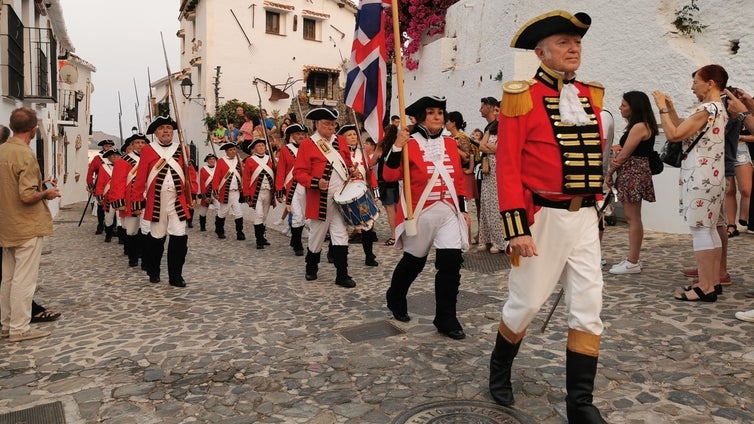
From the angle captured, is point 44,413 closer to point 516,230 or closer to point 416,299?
point 516,230

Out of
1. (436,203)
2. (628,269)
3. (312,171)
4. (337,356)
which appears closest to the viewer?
(337,356)

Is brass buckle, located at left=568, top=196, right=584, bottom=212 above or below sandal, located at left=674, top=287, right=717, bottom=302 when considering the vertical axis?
above

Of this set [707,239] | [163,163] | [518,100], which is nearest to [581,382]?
[518,100]

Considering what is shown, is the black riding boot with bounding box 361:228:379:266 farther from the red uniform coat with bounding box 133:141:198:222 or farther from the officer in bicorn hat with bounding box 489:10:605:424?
the officer in bicorn hat with bounding box 489:10:605:424

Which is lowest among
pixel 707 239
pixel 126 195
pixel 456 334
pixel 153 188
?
pixel 456 334

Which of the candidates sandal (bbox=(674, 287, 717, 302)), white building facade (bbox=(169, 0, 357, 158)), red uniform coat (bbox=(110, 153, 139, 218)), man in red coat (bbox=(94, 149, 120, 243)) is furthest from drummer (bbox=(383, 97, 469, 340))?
white building facade (bbox=(169, 0, 357, 158))

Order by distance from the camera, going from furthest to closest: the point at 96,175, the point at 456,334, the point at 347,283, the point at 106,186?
the point at 96,175, the point at 106,186, the point at 347,283, the point at 456,334

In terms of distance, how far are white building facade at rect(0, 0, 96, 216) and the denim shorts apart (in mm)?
12032

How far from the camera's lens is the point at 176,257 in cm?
712

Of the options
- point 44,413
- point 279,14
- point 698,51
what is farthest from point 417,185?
point 279,14

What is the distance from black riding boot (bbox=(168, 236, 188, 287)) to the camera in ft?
23.2

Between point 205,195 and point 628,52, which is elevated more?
point 628,52

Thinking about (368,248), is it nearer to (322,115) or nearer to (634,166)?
(322,115)

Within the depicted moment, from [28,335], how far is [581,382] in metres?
4.53
